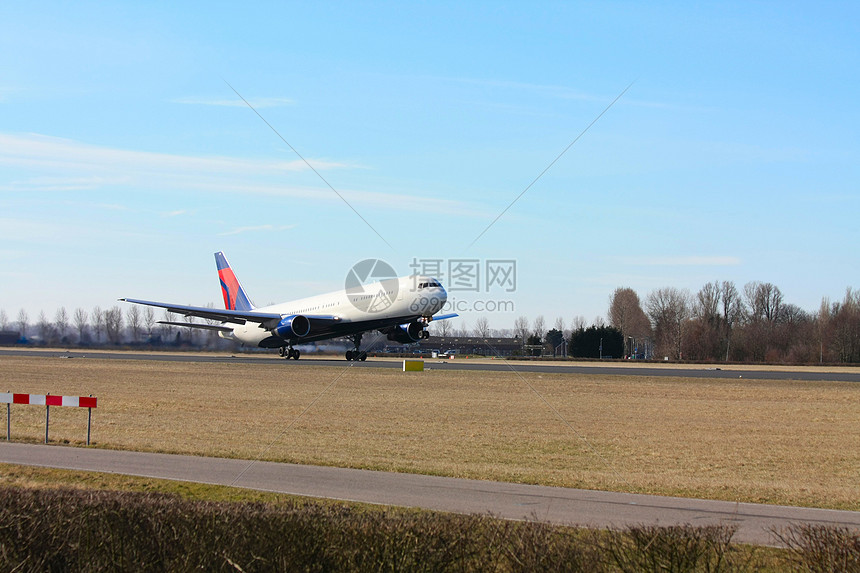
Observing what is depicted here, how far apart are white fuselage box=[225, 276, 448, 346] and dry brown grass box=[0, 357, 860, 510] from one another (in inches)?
337

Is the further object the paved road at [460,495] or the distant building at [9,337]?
the distant building at [9,337]

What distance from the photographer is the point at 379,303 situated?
60.1 m

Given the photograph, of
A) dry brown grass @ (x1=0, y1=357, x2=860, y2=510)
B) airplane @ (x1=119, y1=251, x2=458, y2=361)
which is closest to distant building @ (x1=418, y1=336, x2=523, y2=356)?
airplane @ (x1=119, y1=251, x2=458, y2=361)

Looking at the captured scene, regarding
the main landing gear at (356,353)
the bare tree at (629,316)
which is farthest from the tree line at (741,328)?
the main landing gear at (356,353)

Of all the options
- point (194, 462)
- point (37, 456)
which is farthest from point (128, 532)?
point (37, 456)

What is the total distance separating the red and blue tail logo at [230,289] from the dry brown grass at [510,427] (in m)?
32.6

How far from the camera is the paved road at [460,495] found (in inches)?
475

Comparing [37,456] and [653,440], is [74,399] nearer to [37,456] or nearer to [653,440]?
[37,456]

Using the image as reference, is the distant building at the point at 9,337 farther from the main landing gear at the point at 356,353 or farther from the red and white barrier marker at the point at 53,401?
the red and white barrier marker at the point at 53,401

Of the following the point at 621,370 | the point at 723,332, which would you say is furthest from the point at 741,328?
the point at 621,370

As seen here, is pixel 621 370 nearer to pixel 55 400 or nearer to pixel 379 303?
pixel 379 303

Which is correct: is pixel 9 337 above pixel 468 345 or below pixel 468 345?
above

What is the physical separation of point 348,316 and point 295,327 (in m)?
4.88

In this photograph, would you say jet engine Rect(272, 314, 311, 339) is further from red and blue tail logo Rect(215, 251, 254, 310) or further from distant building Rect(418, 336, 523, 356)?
distant building Rect(418, 336, 523, 356)
